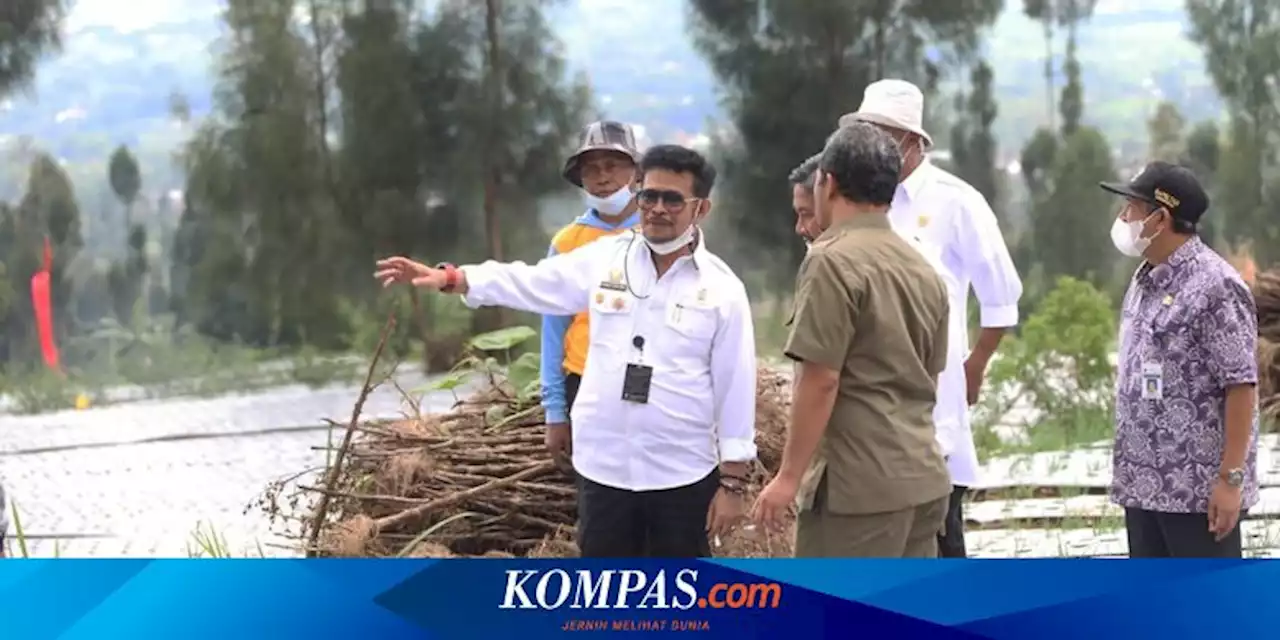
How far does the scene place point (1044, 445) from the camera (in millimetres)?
4941

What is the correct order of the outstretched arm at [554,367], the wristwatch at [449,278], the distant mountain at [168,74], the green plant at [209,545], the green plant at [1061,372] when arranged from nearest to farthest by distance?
the wristwatch at [449,278] → the outstretched arm at [554,367] → the green plant at [209,545] → the distant mountain at [168,74] → the green plant at [1061,372]

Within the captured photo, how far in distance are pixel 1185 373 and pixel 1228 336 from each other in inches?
4.3

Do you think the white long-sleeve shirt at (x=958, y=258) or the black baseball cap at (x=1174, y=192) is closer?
the black baseball cap at (x=1174, y=192)

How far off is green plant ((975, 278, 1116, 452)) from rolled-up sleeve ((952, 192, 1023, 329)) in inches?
75.6

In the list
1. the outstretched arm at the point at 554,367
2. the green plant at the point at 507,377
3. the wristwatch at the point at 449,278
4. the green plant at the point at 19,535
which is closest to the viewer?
the wristwatch at the point at 449,278

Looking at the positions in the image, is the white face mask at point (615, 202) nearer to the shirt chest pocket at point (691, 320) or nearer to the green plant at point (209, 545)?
the shirt chest pocket at point (691, 320)

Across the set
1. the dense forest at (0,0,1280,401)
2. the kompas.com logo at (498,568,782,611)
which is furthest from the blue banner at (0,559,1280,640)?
the dense forest at (0,0,1280,401)

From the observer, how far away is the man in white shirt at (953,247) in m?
2.96

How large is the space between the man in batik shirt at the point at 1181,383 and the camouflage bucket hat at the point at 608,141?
984 mm

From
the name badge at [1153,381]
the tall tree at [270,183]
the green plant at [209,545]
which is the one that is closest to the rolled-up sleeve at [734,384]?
the name badge at [1153,381]

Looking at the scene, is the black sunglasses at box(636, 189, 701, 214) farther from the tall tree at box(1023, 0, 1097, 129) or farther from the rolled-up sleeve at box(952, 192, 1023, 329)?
the tall tree at box(1023, 0, 1097, 129)

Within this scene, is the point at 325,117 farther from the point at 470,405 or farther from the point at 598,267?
the point at 598,267

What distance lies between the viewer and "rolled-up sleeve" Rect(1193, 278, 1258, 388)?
8.55ft

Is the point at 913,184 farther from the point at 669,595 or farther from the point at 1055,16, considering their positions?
the point at 1055,16
